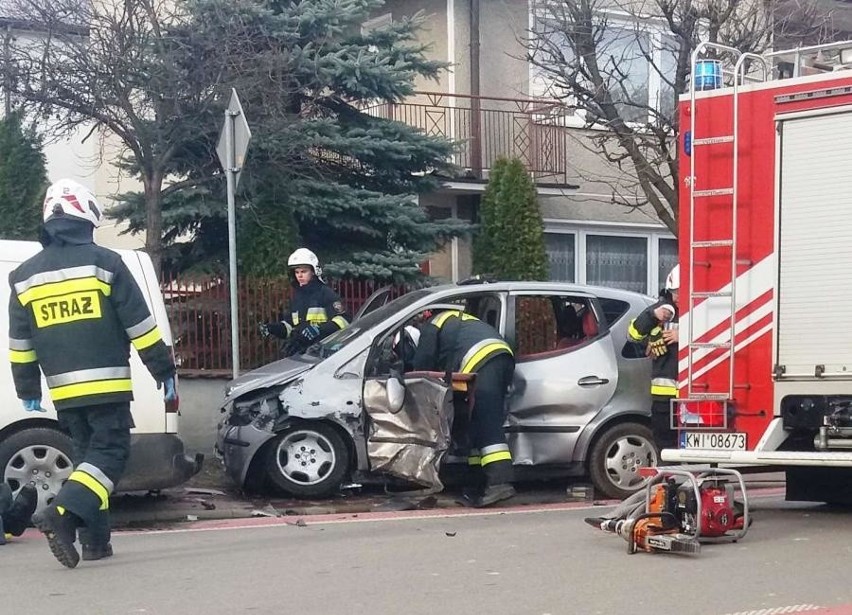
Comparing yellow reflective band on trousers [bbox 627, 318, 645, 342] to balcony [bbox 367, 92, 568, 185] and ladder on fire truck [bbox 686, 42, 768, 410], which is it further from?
balcony [bbox 367, 92, 568, 185]

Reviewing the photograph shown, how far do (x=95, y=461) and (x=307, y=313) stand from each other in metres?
4.74

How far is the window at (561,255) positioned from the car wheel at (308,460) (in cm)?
913

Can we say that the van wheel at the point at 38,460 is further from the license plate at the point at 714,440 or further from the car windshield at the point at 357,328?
the license plate at the point at 714,440

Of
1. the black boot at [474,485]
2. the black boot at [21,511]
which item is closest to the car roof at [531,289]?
the black boot at [474,485]

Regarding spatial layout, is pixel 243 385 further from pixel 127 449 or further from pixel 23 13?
pixel 23 13

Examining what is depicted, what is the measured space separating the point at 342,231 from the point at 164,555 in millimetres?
7440

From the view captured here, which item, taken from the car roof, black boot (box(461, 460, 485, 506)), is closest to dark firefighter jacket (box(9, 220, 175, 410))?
black boot (box(461, 460, 485, 506))

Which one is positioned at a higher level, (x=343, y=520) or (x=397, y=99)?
(x=397, y=99)

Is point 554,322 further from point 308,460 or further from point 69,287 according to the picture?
point 69,287

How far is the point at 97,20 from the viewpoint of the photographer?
1229 cm

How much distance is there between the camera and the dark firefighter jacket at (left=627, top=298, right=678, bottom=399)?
1023cm

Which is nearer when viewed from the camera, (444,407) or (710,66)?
(710,66)

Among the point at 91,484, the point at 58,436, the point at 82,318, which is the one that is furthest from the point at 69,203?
the point at 58,436

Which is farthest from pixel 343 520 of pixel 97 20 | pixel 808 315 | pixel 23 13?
pixel 23 13
